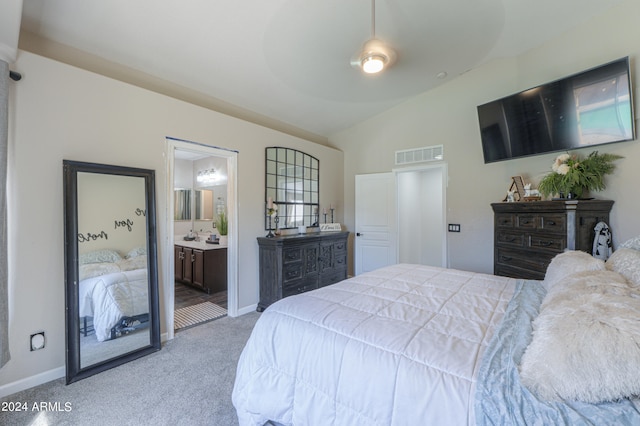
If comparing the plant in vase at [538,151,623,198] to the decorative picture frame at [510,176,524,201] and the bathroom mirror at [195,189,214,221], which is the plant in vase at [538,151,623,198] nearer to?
the decorative picture frame at [510,176,524,201]

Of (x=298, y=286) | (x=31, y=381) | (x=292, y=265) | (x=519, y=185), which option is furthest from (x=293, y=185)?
(x=31, y=381)

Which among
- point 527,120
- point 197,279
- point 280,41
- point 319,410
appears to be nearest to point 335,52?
point 280,41

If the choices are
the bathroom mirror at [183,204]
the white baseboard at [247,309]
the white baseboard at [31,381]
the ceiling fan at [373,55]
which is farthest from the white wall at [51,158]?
the bathroom mirror at [183,204]

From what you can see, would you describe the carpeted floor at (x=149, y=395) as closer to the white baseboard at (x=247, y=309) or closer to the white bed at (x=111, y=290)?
the white bed at (x=111, y=290)

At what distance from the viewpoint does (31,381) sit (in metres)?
2.05

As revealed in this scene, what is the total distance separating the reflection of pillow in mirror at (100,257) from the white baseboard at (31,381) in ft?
2.84

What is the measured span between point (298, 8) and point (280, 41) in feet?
1.31

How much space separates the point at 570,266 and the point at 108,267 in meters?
3.45

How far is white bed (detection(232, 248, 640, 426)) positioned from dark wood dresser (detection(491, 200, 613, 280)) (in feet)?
3.42

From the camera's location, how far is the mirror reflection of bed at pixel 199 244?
3775 millimetres

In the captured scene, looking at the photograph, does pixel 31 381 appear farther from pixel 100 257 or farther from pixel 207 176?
pixel 207 176

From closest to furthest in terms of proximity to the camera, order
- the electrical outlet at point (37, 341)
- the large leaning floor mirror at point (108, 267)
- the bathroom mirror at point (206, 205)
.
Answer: the electrical outlet at point (37, 341)
the large leaning floor mirror at point (108, 267)
the bathroom mirror at point (206, 205)

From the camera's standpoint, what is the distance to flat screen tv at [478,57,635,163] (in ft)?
8.13

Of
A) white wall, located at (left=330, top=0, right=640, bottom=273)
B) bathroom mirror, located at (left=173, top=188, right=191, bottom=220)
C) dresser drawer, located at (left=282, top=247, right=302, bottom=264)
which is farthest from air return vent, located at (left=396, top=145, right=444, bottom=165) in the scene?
bathroom mirror, located at (left=173, top=188, right=191, bottom=220)
